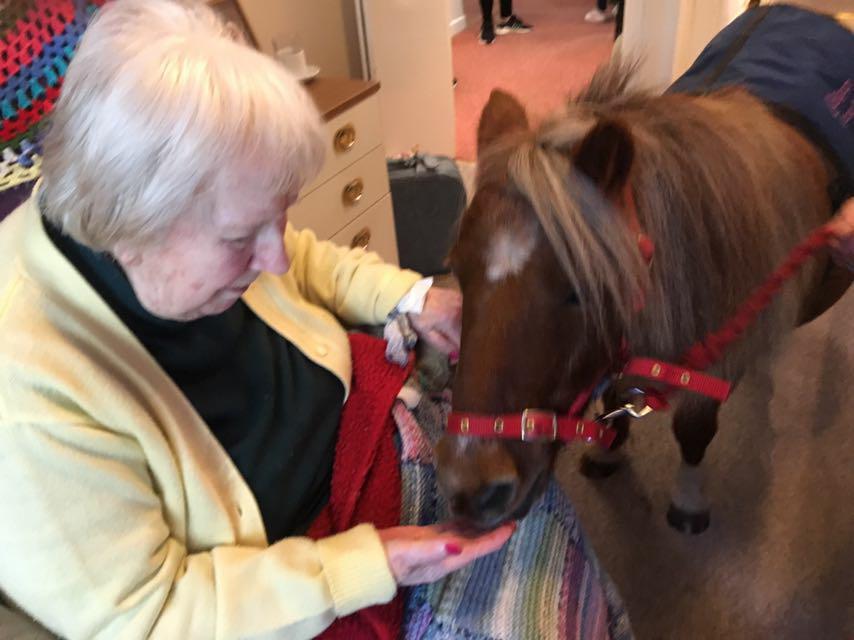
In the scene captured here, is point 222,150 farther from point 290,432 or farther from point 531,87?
point 531,87

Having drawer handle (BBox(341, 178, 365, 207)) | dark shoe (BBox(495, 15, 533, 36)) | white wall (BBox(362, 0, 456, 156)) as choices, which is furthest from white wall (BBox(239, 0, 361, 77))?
dark shoe (BBox(495, 15, 533, 36))

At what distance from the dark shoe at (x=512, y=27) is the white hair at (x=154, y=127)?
4.34 meters

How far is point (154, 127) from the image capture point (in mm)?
667

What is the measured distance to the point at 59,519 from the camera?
0.67 m

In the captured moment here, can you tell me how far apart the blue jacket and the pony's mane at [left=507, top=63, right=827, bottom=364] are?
256mm

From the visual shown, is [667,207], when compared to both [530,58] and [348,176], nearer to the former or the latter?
[348,176]

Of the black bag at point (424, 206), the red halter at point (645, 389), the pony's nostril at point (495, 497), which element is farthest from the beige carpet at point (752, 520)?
the black bag at point (424, 206)

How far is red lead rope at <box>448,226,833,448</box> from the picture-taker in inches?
34.5

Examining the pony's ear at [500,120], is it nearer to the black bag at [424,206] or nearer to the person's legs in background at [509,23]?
the black bag at [424,206]

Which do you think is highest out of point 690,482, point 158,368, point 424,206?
point 158,368

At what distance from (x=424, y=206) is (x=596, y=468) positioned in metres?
1.12

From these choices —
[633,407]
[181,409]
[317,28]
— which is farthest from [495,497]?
[317,28]

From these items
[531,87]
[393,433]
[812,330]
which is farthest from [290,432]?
[531,87]

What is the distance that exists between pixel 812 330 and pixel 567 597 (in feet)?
5.30
